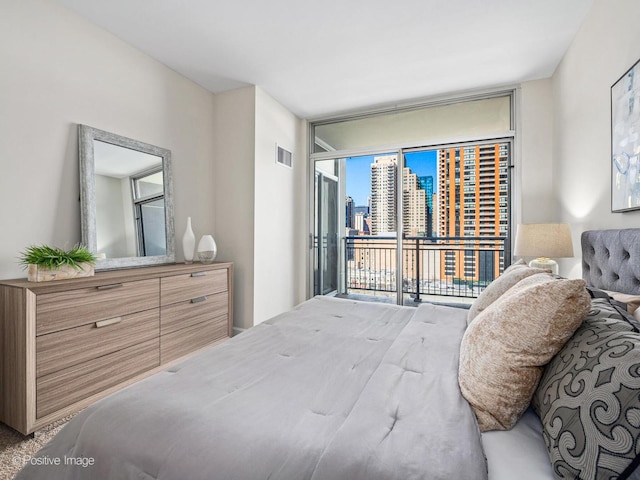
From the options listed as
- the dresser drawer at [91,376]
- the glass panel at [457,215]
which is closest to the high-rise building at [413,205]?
the glass panel at [457,215]

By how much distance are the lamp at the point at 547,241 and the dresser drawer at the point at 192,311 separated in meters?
2.63

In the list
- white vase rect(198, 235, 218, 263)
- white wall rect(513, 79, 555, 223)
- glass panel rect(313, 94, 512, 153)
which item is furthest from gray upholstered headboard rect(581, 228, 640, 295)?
white vase rect(198, 235, 218, 263)

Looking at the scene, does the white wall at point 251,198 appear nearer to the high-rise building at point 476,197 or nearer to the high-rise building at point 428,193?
the high-rise building at point 428,193

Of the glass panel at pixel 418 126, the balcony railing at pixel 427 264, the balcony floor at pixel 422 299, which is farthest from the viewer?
the balcony floor at pixel 422 299

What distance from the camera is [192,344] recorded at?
2707mm

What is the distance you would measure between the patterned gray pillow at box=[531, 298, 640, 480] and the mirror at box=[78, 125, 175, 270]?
2703 millimetres

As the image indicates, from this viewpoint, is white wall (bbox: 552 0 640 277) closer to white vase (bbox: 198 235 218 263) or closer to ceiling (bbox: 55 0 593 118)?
ceiling (bbox: 55 0 593 118)

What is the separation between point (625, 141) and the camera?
161 centimetres

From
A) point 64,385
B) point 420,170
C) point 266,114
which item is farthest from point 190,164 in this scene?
point 420,170

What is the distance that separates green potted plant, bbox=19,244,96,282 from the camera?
6.04ft

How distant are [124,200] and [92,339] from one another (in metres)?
1.13

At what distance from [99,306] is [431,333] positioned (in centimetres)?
199

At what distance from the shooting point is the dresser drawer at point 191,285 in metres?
2.47

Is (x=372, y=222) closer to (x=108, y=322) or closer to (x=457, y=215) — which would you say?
(x=457, y=215)
